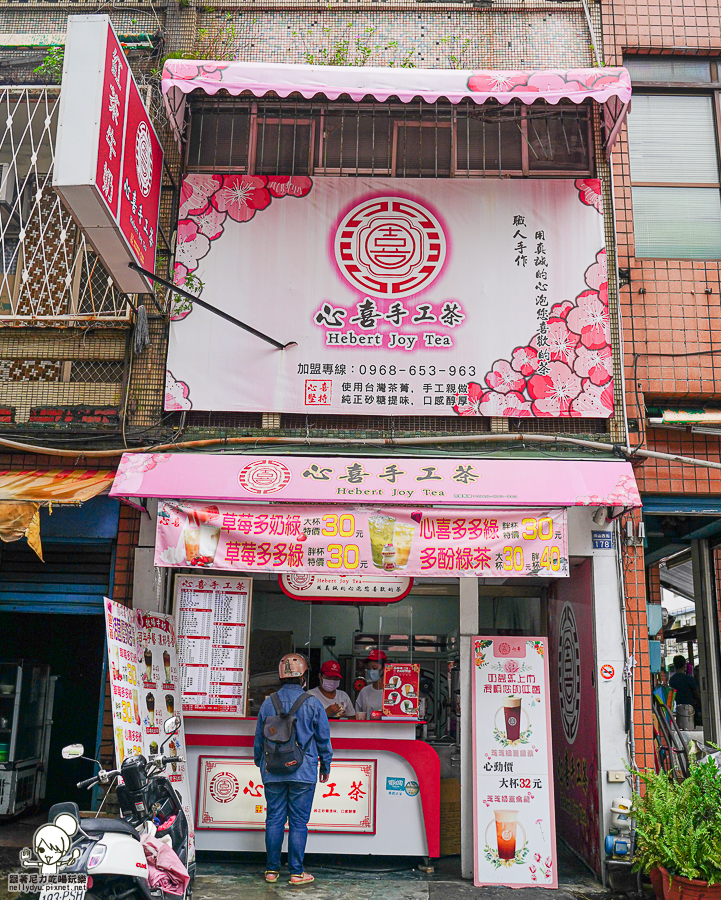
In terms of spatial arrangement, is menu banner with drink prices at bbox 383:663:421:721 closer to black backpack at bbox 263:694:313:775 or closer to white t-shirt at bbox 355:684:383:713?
white t-shirt at bbox 355:684:383:713

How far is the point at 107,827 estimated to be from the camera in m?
4.98

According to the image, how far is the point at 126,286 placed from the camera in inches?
287

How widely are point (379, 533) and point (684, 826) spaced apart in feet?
10.7

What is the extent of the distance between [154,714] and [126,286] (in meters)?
3.77

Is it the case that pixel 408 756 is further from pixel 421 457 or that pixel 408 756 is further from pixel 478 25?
pixel 478 25

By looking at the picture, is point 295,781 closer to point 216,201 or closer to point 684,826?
point 684,826

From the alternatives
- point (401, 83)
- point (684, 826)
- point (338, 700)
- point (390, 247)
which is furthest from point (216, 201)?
point (684, 826)

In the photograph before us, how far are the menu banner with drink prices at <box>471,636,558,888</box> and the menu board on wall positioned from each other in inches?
87.2

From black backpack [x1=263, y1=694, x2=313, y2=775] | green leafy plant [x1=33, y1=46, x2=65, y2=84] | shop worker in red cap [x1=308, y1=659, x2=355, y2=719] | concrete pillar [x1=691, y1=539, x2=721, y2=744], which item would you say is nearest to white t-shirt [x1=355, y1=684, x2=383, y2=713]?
shop worker in red cap [x1=308, y1=659, x2=355, y2=719]

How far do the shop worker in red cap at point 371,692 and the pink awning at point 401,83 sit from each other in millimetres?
5574

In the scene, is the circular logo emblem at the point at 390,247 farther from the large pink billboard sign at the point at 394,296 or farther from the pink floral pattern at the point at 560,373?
the pink floral pattern at the point at 560,373

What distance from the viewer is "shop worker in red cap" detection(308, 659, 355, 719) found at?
25.9ft

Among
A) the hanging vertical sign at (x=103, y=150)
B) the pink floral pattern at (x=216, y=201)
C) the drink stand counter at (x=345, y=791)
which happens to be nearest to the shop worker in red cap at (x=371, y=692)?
the drink stand counter at (x=345, y=791)

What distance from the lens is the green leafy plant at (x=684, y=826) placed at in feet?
19.7
